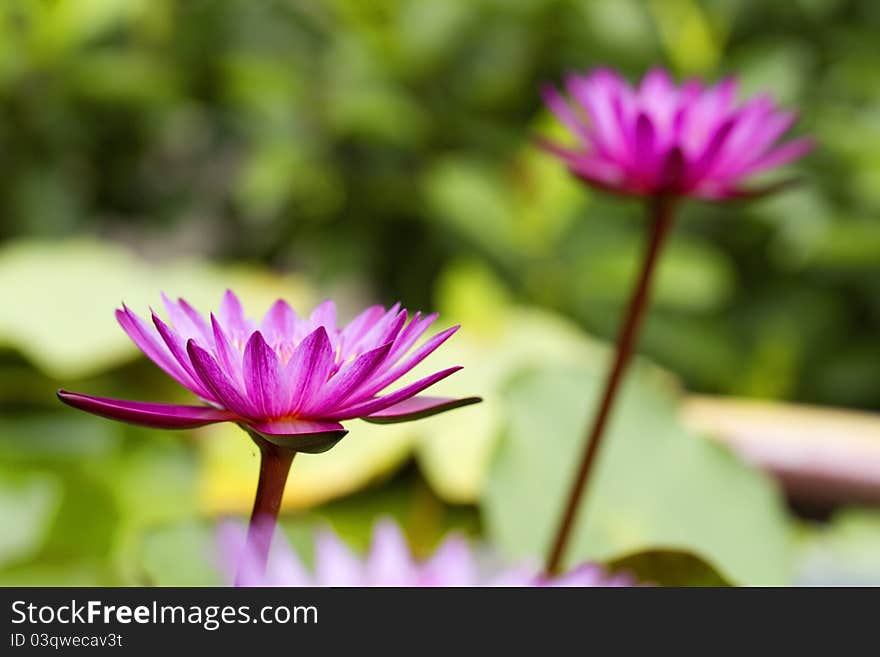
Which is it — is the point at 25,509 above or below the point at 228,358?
above

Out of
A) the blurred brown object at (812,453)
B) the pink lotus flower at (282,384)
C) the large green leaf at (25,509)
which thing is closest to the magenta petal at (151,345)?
the pink lotus flower at (282,384)

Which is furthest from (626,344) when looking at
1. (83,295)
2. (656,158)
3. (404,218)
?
(404,218)

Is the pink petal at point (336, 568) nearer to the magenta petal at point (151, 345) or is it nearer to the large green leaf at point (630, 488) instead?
the magenta petal at point (151, 345)

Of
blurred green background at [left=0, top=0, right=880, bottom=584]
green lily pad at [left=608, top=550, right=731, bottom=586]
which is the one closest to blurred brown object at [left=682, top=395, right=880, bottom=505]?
blurred green background at [left=0, top=0, right=880, bottom=584]

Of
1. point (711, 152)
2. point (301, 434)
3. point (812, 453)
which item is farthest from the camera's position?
point (812, 453)

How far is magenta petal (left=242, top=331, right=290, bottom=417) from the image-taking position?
0.49 ft

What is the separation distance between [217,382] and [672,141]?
179mm

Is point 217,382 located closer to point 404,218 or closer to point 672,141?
point 672,141

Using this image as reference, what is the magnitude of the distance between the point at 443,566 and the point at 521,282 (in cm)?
68

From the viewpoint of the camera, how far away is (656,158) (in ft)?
0.90

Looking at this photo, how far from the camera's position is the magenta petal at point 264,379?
0.15 m

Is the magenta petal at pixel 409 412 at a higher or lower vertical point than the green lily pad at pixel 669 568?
lower

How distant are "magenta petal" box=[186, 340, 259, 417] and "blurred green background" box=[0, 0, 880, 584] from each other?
13.5 inches

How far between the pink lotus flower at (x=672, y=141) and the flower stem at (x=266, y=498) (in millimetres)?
162
